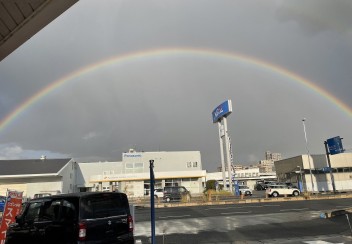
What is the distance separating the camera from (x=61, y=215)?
7805 millimetres

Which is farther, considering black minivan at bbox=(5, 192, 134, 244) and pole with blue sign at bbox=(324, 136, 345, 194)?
pole with blue sign at bbox=(324, 136, 345, 194)

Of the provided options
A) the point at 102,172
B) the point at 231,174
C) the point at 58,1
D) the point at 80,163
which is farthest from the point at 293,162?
the point at 58,1

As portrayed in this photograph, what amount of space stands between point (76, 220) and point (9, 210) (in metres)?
4.07

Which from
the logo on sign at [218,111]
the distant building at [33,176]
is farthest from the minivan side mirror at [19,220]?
the logo on sign at [218,111]

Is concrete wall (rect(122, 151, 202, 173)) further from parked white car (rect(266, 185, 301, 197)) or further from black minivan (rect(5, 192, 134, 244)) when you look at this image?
black minivan (rect(5, 192, 134, 244))

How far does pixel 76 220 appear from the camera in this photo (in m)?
7.44

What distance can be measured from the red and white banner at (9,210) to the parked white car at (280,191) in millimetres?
35072

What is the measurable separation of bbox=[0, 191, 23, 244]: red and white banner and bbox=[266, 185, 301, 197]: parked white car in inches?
1381

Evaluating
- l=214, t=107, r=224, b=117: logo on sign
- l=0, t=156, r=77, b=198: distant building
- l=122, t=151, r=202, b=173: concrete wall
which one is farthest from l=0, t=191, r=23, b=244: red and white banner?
l=122, t=151, r=202, b=173: concrete wall

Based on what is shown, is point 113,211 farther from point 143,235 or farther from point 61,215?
point 143,235

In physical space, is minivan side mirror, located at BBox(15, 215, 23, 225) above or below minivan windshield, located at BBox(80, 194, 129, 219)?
below

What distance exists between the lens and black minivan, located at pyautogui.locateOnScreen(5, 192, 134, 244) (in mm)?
7469

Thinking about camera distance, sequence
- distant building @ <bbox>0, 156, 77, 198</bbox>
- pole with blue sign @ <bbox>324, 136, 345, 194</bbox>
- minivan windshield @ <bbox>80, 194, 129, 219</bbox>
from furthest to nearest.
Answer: distant building @ <bbox>0, 156, 77, 198</bbox>
pole with blue sign @ <bbox>324, 136, 345, 194</bbox>
minivan windshield @ <bbox>80, 194, 129, 219</bbox>

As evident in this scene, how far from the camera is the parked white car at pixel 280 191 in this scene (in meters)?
40.6
